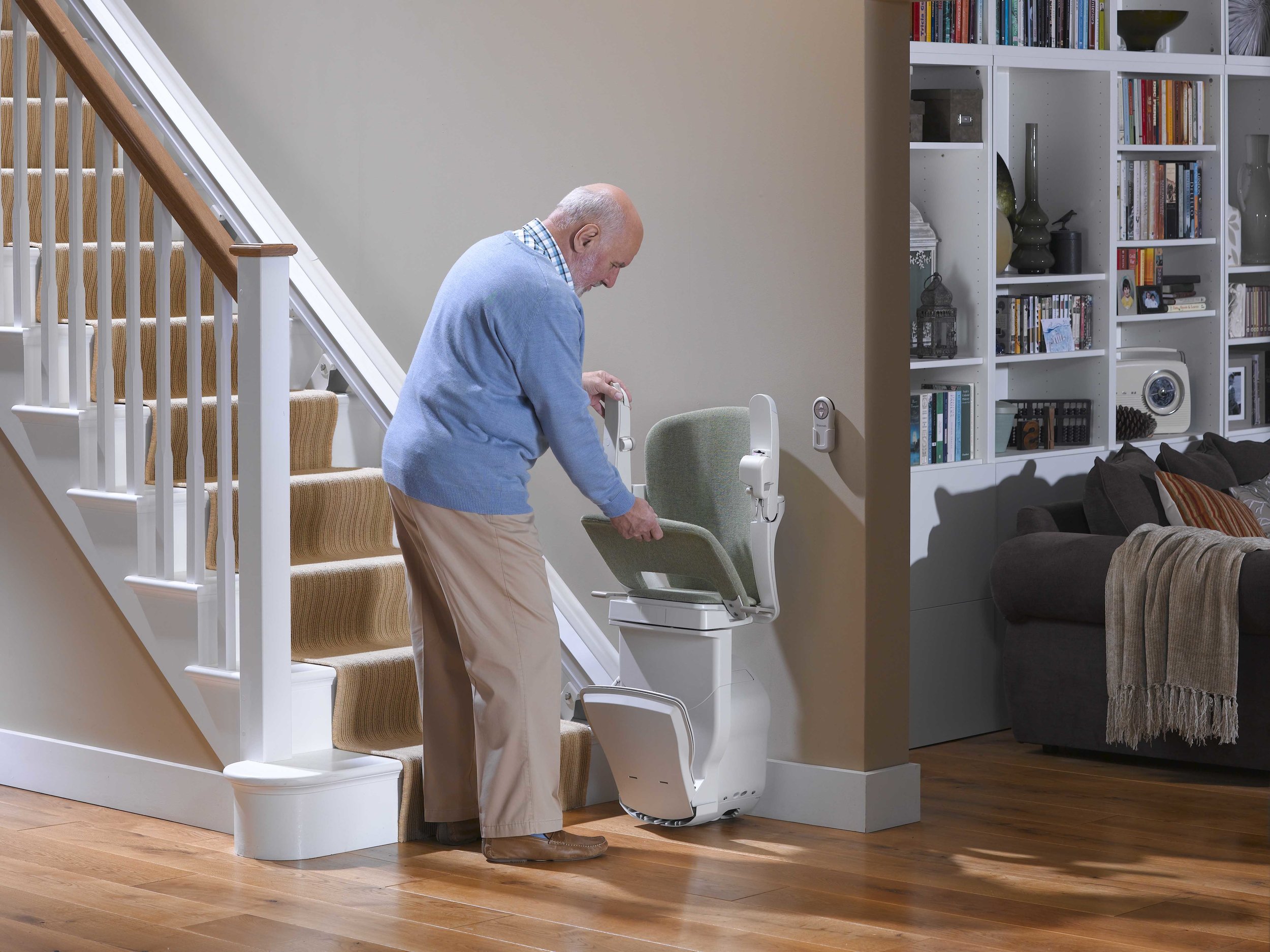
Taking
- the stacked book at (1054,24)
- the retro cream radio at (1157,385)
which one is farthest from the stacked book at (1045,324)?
the stacked book at (1054,24)

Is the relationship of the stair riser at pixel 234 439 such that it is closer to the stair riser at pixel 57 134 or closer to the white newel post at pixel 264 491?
the white newel post at pixel 264 491

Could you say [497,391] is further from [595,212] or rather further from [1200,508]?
[1200,508]

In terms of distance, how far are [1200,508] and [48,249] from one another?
11.2 ft

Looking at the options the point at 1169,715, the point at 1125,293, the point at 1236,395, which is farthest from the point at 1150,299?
the point at 1169,715

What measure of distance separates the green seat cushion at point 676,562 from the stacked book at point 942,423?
52.2 inches

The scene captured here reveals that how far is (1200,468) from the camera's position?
5.67m

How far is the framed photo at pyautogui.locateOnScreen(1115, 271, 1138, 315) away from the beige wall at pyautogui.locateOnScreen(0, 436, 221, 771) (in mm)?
3798

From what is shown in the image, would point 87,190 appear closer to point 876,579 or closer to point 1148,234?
point 876,579

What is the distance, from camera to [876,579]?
4.12m

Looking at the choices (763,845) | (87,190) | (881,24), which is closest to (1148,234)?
(881,24)

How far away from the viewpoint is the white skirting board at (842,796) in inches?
162

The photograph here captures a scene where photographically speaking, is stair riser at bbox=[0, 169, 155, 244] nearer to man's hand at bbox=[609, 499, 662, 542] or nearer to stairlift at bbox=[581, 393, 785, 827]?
stairlift at bbox=[581, 393, 785, 827]

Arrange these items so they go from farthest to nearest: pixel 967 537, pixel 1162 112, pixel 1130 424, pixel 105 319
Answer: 1. pixel 1162 112
2. pixel 1130 424
3. pixel 967 537
4. pixel 105 319

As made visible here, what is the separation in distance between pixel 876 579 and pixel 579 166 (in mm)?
1400
